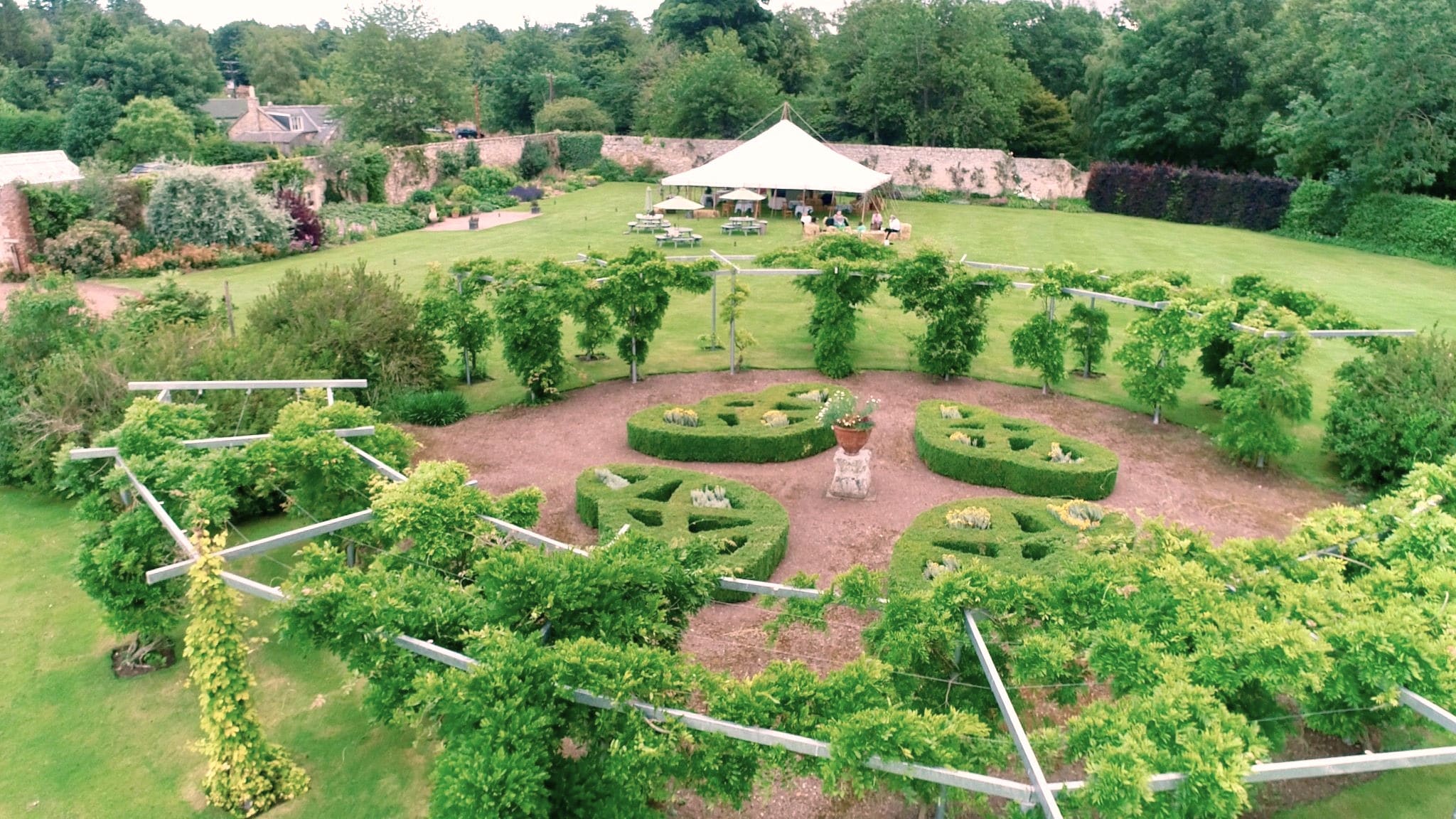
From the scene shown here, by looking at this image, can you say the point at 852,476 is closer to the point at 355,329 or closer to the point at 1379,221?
the point at 355,329

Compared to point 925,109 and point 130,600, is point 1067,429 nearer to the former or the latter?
point 130,600

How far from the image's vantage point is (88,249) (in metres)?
26.5

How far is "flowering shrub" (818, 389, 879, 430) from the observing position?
1247 centimetres

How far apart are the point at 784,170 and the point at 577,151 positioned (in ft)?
70.3

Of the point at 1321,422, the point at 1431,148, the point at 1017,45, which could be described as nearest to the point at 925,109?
the point at 1017,45

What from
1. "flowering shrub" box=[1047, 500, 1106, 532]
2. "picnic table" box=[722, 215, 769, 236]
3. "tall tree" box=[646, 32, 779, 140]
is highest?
"tall tree" box=[646, 32, 779, 140]

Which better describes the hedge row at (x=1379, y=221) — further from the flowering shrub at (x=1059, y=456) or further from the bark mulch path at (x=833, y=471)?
the flowering shrub at (x=1059, y=456)

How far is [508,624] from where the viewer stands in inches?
253

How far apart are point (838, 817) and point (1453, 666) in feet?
14.6

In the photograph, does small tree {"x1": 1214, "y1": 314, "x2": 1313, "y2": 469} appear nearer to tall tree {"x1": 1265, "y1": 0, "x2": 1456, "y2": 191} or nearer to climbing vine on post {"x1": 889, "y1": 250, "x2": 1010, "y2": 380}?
climbing vine on post {"x1": 889, "y1": 250, "x2": 1010, "y2": 380}

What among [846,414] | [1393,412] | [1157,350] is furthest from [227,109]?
[1393,412]

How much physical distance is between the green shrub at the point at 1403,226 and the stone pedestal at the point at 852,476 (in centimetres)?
2825

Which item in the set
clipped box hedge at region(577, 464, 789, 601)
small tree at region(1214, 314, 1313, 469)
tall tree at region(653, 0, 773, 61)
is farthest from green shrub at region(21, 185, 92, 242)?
tall tree at region(653, 0, 773, 61)

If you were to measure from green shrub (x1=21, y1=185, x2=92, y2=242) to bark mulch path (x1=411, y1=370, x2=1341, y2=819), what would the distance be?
798 inches
